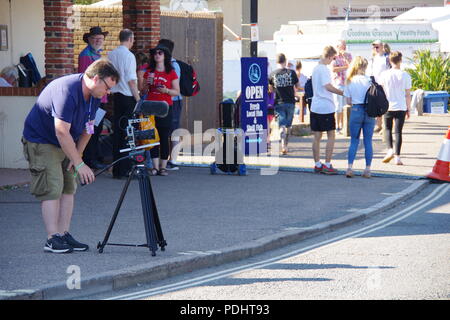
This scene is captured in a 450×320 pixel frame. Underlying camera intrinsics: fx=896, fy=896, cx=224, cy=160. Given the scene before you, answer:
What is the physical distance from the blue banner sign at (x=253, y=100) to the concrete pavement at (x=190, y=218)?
2.43 feet

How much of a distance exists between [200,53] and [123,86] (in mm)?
6004

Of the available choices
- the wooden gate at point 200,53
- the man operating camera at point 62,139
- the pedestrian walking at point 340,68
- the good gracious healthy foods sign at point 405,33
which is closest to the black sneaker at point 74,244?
the man operating camera at point 62,139

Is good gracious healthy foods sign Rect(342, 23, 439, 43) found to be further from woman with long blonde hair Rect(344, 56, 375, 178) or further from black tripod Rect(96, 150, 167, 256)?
black tripod Rect(96, 150, 167, 256)

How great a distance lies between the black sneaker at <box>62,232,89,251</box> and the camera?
8.36m

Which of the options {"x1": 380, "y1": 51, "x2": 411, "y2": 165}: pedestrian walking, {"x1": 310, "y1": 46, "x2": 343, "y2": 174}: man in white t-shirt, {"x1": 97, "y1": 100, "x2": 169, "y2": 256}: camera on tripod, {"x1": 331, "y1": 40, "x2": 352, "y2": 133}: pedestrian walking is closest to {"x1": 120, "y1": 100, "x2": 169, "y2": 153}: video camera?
{"x1": 97, "y1": 100, "x2": 169, "y2": 256}: camera on tripod

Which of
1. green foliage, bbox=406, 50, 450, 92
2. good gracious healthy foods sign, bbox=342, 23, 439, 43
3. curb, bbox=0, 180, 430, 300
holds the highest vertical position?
good gracious healthy foods sign, bbox=342, 23, 439, 43

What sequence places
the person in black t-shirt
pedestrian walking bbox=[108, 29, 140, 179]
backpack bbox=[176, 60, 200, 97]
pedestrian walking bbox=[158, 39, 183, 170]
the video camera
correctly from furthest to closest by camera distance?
the person in black t-shirt < backpack bbox=[176, 60, 200, 97] < pedestrian walking bbox=[158, 39, 183, 170] < pedestrian walking bbox=[108, 29, 140, 179] < the video camera

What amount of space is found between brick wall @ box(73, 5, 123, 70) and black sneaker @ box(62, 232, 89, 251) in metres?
8.95

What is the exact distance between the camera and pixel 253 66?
50.4 ft

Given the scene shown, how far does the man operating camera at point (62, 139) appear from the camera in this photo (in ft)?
25.9

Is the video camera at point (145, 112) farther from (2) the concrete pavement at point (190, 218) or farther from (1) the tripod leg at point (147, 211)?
(2) the concrete pavement at point (190, 218)

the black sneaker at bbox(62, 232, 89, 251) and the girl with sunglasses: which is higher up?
the girl with sunglasses
